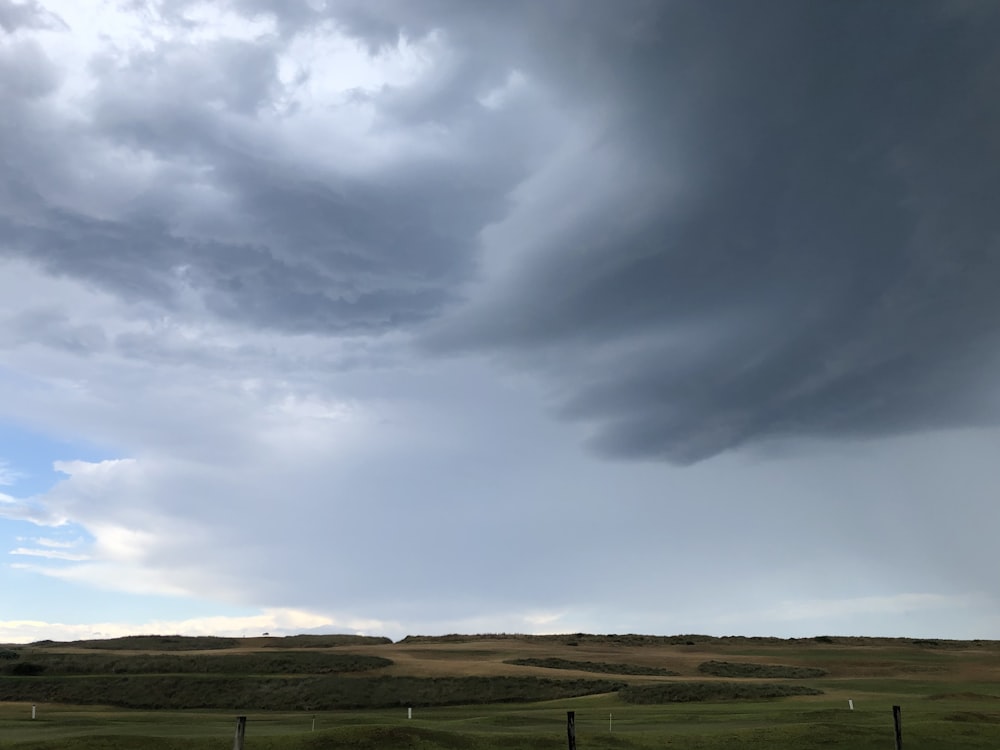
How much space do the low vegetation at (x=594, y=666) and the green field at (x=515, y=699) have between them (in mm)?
472

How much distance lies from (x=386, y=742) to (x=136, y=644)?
13114 cm

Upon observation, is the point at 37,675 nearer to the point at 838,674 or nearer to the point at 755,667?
the point at 755,667

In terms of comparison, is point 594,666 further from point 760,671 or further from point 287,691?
point 287,691

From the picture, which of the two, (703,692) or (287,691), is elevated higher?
(703,692)

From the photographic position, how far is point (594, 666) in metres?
103

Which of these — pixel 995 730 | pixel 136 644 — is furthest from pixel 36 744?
pixel 136 644

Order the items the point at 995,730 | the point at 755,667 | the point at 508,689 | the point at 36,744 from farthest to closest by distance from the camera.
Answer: the point at 755,667 < the point at 508,689 < the point at 995,730 < the point at 36,744

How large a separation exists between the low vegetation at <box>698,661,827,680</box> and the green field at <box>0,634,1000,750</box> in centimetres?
50

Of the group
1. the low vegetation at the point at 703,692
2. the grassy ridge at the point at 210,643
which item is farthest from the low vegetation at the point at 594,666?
the grassy ridge at the point at 210,643

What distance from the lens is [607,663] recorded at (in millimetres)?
106500

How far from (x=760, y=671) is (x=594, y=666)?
20259 millimetres

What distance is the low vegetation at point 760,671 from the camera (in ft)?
303

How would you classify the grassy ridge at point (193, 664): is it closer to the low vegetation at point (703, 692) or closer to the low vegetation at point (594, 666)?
the low vegetation at point (594, 666)

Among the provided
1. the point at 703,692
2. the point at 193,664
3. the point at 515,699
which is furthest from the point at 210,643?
the point at 703,692
